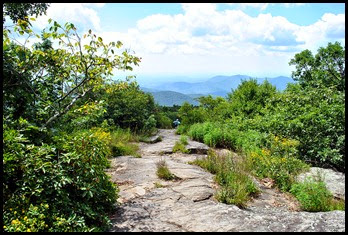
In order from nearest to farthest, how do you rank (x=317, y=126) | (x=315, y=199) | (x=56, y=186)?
(x=56, y=186), (x=315, y=199), (x=317, y=126)

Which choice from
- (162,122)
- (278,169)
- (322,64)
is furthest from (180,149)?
(322,64)

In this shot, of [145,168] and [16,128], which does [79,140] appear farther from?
[145,168]

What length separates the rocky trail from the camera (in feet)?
13.4

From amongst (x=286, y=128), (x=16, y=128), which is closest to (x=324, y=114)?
(x=286, y=128)

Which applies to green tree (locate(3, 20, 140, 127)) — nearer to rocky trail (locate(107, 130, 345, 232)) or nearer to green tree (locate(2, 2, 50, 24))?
rocky trail (locate(107, 130, 345, 232))

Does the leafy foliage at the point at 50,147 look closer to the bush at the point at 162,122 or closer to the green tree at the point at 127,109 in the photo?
the green tree at the point at 127,109

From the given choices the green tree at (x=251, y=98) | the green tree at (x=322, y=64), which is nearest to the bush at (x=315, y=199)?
the green tree at (x=251, y=98)

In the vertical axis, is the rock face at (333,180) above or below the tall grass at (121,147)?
below

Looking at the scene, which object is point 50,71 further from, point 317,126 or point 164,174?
point 317,126

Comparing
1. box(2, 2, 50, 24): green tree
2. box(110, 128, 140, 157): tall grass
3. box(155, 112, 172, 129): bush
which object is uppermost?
box(2, 2, 50, 24): green tree

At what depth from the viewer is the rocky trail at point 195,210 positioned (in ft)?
13.4

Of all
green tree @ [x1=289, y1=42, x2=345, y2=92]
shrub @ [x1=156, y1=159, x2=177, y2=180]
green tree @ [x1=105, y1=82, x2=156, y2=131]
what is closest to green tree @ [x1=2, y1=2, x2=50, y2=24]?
green tree @ [x1=105, y1=82, x2=156, y2=131]

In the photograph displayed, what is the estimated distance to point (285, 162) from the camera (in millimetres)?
7422

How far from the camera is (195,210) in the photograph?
4.72 meters
